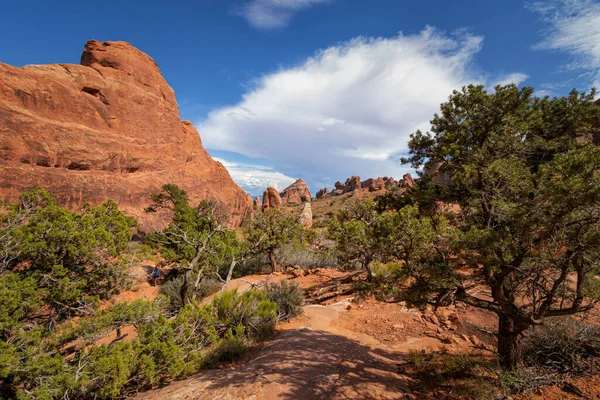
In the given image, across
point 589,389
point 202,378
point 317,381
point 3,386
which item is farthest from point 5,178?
point 589,389

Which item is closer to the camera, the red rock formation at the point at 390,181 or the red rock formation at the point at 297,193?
the red rock formation at the point at 390,181

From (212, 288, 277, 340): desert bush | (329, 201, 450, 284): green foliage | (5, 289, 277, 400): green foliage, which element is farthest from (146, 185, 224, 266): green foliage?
(329, 201, 450, 284): green foliage

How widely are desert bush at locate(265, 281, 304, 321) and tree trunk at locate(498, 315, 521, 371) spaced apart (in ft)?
21.2

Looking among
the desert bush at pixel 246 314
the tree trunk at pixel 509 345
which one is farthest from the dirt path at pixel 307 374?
the tree trunk at pixel 509 345

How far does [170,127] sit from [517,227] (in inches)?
1361

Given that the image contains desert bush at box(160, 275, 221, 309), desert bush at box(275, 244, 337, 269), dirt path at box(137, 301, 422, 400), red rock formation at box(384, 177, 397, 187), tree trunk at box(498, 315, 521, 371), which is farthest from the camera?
red rock formation at box(384, 177, 397, 187)

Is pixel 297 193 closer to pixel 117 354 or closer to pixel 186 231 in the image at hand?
pixel 186 231

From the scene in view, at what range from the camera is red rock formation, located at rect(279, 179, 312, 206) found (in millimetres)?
90875

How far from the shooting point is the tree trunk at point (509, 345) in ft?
16.7

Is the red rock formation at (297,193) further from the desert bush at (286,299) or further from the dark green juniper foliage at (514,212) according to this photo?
the dark green juniper foliage at (514,212)

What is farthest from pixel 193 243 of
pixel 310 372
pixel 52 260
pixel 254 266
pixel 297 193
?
pixel 297 193

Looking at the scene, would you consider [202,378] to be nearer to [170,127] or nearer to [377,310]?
[377,310]

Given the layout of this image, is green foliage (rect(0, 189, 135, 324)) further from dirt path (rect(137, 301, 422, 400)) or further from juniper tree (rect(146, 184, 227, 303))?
dirt path (rect(137, 301, 422, 400))

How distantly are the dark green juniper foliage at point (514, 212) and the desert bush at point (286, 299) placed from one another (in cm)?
632
